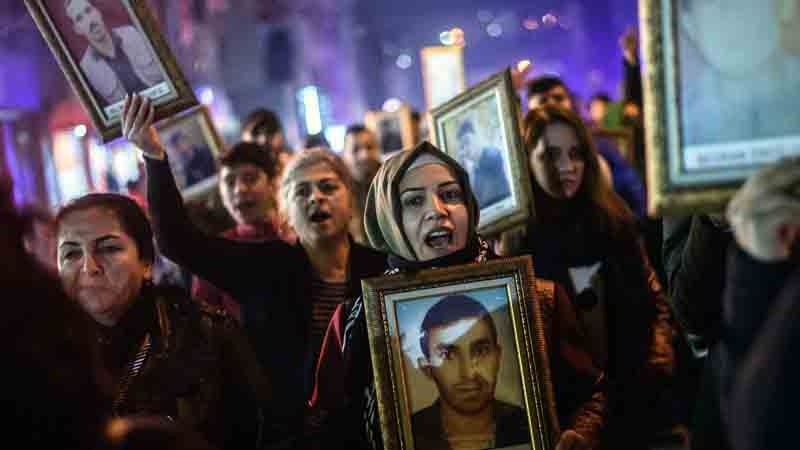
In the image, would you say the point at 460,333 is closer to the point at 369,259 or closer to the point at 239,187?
the point at 369,259

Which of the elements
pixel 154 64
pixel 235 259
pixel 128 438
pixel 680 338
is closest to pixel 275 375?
pixel 235 259

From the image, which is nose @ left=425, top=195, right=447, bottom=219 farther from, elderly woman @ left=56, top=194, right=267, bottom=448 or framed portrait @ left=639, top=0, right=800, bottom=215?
framed portrait @ left=639, top=0, right=800, bottom=215

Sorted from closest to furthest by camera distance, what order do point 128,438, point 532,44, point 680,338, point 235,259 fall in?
point 128,438
point 235,259
point 680,338
point 532,44

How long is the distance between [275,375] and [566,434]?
1.48 m

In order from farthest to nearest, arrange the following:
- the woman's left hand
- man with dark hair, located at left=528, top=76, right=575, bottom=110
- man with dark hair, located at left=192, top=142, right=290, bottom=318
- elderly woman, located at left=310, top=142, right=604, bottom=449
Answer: man with dark hair, located at left=528, top=76, right=575, bottom=110 → man with dark hair, located at left=192, top=142, right=290, bottom=318 → elderly woman, located at left=310, top=142, right=604, bottom=449 → the woman's left hand

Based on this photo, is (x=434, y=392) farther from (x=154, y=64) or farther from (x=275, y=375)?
(x=154, y=64)

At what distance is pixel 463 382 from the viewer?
116 inches

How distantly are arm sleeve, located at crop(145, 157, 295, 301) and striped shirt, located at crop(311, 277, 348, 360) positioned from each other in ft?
0.49

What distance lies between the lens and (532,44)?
102 ft

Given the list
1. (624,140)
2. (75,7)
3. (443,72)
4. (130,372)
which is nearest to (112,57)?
(75,7)

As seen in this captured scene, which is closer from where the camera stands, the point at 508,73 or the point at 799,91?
the point at 799,91

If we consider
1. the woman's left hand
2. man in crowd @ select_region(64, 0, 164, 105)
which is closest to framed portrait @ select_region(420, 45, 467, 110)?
man in crowd @ select_region(64, 0, 164, 105)

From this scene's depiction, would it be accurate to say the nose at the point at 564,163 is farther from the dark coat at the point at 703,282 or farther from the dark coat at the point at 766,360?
the dark coat at the point at 766,360

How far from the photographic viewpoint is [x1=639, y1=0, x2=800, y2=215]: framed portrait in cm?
226
